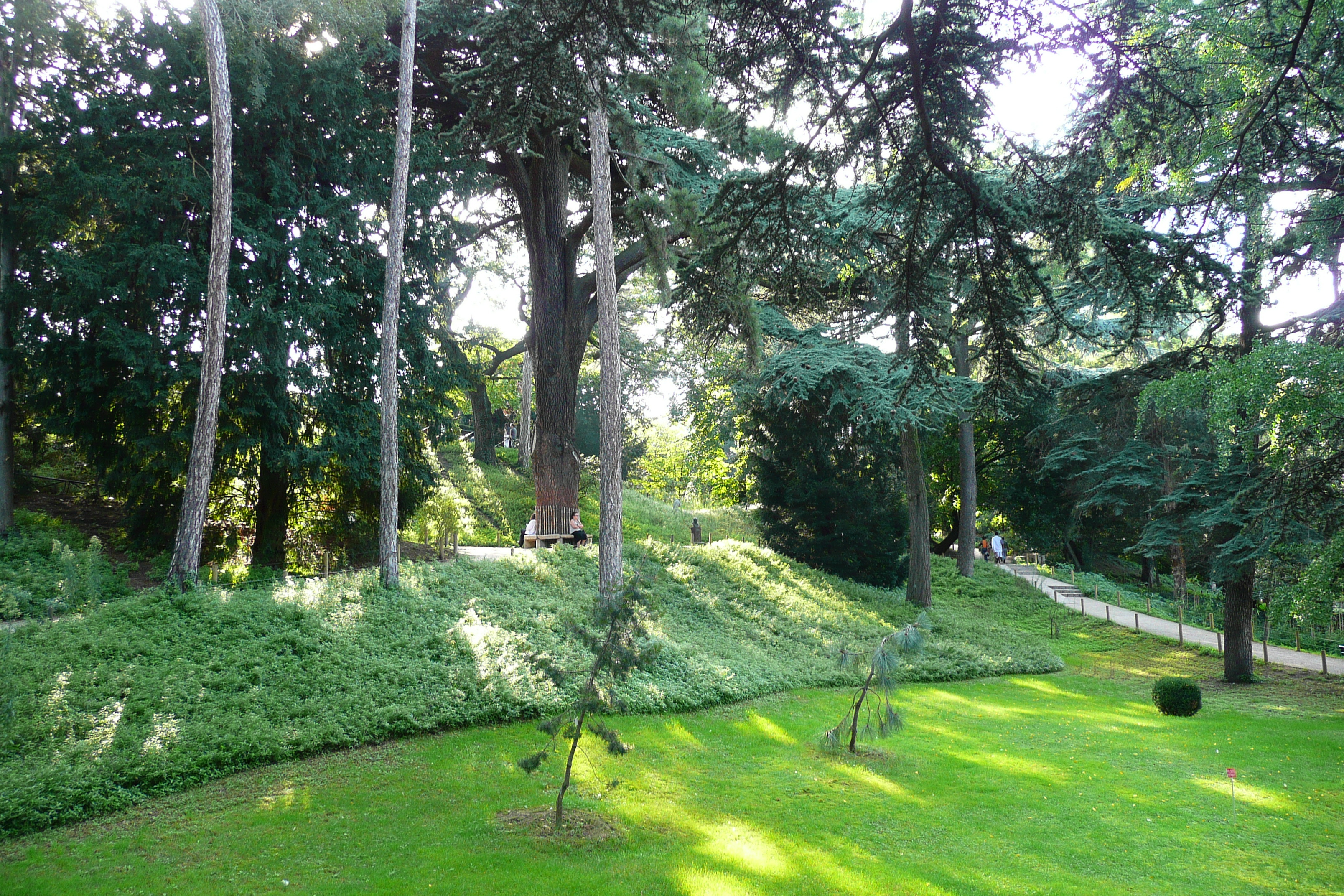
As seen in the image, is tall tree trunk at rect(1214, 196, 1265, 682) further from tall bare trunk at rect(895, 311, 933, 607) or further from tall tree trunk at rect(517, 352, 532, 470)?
tall tree trunk at rect(517, 352, 532, 470)

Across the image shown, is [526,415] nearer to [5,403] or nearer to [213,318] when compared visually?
[5,403]

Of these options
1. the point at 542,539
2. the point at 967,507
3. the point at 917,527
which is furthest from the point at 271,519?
the point at 967,507

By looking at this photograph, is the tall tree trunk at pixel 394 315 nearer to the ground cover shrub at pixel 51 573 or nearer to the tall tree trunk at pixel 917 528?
the ground cover shrub at pixel 51 573

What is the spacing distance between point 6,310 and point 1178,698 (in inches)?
835

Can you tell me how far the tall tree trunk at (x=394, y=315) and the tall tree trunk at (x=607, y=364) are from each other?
10.7 feet

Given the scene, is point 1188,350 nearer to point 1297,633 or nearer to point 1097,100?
point 1097,100

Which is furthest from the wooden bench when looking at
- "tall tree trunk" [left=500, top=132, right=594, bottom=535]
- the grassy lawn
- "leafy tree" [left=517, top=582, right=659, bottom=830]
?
"leafy tree" [left=517, top=582, right=659, bottom=830]

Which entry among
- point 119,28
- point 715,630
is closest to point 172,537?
point 119,28

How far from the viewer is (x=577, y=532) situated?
1912 cm

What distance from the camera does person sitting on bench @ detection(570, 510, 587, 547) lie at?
19.1m

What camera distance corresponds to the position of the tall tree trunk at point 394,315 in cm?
1327

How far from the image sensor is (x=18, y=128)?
14.9 meters

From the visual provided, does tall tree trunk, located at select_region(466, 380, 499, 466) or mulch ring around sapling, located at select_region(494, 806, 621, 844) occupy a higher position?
tall tree trunk, located at select_region(466, 380, 499, 466)

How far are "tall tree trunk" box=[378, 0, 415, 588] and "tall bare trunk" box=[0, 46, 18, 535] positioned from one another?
6694 mm
